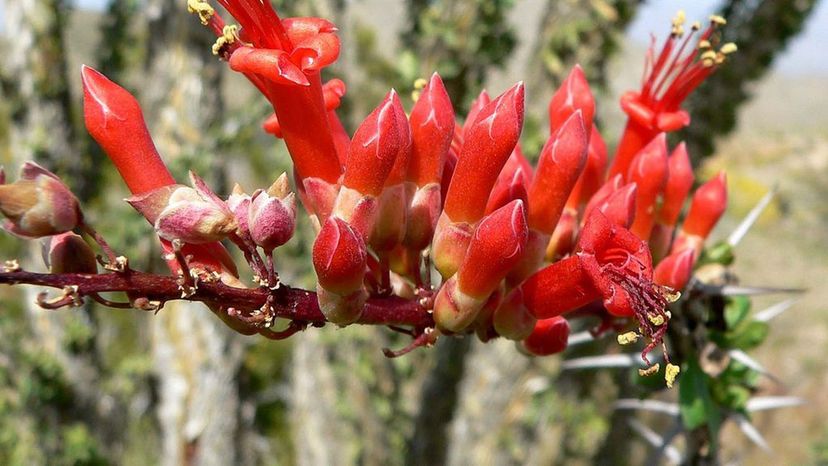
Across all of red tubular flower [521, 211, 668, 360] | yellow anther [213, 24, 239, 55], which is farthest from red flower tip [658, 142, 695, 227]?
yellow anther [213, 24, 239, 55]

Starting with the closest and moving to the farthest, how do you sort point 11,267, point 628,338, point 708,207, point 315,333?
point 11,267 < point 628,338 < point 708,207 < point 315,333

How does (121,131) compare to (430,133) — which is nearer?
(121,131)

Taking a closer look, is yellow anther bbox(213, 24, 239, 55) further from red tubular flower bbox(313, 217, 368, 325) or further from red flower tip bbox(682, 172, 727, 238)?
red flower tip bbox(682, 172, 727, 238)

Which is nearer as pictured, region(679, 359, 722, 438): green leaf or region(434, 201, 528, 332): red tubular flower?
region(434, 201, 528, 332): red tubular flower

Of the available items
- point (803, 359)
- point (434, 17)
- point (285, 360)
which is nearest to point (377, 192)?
point (434, 17)

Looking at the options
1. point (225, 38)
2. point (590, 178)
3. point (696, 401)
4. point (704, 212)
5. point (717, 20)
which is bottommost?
point (696, 401)

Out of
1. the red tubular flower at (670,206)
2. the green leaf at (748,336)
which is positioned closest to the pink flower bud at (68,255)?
Result: the red tubular flower at (670,206)

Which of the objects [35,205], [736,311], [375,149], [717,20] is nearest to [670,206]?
[736,311]

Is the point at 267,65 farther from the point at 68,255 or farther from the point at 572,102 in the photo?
the point at 572,102
